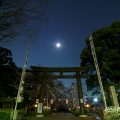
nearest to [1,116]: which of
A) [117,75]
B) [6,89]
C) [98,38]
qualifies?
[6,89]

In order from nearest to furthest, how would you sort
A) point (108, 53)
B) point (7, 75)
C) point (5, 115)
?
point (5, 115) → point (108, 53) → point (7, 75)

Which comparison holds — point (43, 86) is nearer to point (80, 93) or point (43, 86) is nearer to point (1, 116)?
point (80, 93)

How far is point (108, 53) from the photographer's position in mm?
26234

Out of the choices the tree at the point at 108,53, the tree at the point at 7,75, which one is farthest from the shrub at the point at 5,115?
the tree at the point at 108,53

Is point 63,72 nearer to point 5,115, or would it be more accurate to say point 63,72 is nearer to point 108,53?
point 108,53

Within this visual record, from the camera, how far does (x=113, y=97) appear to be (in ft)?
42.6

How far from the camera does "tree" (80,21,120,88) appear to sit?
84.8 ft

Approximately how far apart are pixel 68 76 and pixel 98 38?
23.5ft

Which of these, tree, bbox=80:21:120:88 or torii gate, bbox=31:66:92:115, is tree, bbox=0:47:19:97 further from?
tree, bbox=80:21:120:88

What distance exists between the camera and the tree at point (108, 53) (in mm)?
25844

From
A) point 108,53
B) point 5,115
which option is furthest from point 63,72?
Result: point 5,115

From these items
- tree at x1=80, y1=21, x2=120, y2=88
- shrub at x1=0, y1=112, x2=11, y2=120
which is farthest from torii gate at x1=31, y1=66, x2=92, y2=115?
shrub at x1=0, y1=112, x2=11, y2=120

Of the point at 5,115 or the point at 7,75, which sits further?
the point at 7,75

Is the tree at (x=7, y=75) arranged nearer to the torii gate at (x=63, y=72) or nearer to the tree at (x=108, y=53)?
the torii gate at (x=63, y=72)
